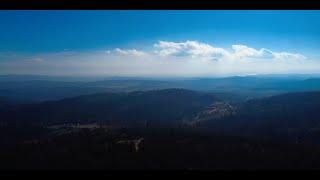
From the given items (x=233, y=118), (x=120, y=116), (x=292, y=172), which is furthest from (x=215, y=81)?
(x=292, y=172)

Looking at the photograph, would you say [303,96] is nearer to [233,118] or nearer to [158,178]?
[233,118]

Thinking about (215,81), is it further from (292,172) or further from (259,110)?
(292,172)

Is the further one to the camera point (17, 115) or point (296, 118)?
point (296, 118)

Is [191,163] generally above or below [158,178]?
below

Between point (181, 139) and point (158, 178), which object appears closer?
point (158, 178)

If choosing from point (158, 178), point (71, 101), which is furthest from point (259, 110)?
point (158, 178)
